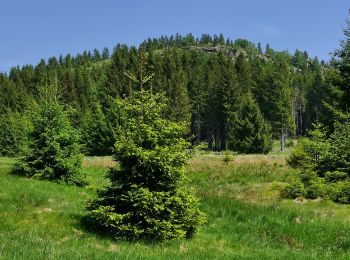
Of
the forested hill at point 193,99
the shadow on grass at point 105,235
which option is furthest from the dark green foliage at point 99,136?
the shadow on grass at point 105,235

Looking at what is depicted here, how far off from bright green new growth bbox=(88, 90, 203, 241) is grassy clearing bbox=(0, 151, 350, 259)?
52cm

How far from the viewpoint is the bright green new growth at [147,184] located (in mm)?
11273

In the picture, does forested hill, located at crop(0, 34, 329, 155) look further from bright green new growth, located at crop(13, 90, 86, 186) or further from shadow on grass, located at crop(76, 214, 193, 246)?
shadow on grass, located at crop(76, 214, 193, 246)

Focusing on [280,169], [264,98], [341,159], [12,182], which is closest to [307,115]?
[264,98]

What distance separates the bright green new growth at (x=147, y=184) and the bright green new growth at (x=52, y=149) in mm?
9531

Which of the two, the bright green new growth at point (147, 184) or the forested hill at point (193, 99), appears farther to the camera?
the forested hill at point (193, 99)

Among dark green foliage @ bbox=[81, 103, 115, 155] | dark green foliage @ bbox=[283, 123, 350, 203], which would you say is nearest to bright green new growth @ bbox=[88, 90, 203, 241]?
dark green foliage @ bbox=[283, 123, 350, 203]

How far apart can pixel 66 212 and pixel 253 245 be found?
5.73 metres

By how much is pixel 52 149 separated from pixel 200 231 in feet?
35.7

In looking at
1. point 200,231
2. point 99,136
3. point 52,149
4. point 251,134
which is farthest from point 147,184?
point 251,134

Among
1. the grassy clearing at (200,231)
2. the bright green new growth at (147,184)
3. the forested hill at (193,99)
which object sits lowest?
the grassy clearing at (200,231)

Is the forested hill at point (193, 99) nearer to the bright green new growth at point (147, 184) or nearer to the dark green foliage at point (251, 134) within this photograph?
the dark green foliage at point (251, 134)

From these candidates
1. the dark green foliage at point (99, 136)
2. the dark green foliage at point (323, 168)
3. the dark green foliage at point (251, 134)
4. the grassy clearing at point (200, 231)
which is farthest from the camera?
the dark green foliage at point (251, 134)

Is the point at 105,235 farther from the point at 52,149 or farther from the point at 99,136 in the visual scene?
the point at 99,136
